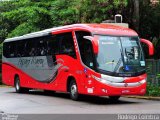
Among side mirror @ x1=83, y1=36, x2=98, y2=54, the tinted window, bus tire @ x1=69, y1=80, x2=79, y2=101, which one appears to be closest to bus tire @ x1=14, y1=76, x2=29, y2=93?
the tinted window

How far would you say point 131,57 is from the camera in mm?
19078

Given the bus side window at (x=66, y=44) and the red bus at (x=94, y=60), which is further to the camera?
the bus side window at (x=66, y=44)

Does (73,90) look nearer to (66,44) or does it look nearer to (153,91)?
(66,44)

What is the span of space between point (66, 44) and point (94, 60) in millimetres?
2999

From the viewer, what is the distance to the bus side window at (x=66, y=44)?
2048 cm

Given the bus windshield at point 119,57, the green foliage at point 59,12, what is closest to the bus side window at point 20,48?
the green foliage at point 59,12

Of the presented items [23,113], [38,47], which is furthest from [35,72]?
[23,113]

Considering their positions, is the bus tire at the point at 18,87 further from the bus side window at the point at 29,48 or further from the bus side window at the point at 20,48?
the bus side window at the point at 29,48

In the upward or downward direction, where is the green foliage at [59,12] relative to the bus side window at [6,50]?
upward

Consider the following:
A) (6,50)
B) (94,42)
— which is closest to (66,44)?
(94,42)

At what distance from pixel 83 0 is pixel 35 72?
610 cm

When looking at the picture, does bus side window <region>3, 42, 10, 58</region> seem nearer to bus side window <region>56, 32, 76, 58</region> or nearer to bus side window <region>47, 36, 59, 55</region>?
bus side window <region>47, 36, 59, 55</region>

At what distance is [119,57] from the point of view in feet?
61.5

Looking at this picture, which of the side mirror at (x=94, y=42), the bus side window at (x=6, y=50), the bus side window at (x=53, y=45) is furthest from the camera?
the bus side window at (x=6, y=50)
